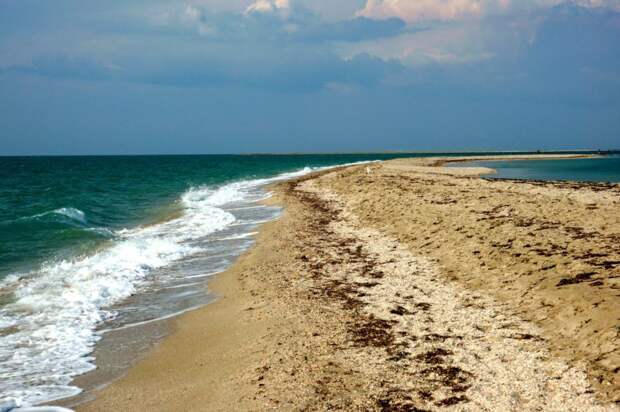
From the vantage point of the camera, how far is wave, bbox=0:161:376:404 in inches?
233

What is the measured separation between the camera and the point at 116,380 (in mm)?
A: 5793

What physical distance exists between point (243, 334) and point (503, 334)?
3.48m

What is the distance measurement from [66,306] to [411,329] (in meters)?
5.94

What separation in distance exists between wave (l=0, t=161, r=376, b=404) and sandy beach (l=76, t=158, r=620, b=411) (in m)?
0.92

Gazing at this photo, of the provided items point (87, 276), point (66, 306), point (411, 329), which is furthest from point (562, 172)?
point (66, 306)

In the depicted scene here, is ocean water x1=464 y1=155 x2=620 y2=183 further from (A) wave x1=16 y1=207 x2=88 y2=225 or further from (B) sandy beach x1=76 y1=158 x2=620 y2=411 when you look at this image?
(A) wave x1=16 y1=207 x2=88 y2=225

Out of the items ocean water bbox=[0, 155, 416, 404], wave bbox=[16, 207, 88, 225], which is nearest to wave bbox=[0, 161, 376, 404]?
ocean water bbox=[0, 155, 416, 404]

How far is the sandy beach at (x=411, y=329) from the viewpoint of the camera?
4.96 m

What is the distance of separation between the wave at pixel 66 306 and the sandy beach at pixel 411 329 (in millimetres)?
920

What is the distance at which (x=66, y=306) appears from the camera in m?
8.61

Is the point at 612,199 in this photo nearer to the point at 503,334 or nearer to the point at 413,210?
the point at 413,210

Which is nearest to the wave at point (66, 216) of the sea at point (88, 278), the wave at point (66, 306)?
the sea at point (88, 278)

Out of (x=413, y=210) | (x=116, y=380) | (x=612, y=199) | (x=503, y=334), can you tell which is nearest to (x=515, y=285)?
(x=503, y=334)

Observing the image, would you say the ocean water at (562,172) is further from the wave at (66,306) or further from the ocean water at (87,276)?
the wave at (66,306)
